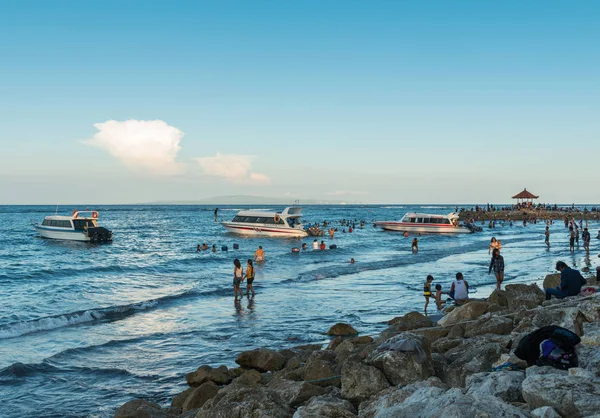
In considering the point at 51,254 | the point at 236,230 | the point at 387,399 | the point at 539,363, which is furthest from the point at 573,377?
the point at 236,230

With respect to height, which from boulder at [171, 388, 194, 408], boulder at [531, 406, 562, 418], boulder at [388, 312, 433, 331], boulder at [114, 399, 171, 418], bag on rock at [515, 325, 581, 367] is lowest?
boulder at [171, 388, 194, 408]

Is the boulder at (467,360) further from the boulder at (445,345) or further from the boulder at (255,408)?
the boulder at (255,408)

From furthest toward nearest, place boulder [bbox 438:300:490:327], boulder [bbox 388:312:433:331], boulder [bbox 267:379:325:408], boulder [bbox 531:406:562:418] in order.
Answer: boulder [bbox 388:312:433:331] < boulder [bbox 438:300:490:327] < boulder [bbox 267:379:325:408] < boulder [bbox 531:406:562:418]

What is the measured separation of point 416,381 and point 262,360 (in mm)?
4695

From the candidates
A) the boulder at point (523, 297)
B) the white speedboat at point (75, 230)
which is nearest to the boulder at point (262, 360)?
the boulder at point (523, 297)

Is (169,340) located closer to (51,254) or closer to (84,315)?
(84,315)

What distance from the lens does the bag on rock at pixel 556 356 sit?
23.0 feet

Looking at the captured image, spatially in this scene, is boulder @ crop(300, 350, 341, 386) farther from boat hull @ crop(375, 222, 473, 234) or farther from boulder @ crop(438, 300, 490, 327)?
boat hull @ crop(375, 222, 473, 234)

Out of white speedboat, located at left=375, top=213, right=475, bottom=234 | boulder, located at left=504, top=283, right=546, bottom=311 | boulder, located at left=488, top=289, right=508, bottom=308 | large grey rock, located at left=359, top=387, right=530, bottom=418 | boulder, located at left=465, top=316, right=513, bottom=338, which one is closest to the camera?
large grey rock, located at left=359, top=387, right=530, bottom=418

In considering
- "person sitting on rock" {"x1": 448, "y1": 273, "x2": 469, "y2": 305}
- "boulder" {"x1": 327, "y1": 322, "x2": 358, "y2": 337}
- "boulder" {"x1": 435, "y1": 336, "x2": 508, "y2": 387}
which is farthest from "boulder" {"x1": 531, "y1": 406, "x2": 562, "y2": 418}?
"person sitting on rock" {"x1": 448, "y1": 273, "x2": 469, "y2": 305}

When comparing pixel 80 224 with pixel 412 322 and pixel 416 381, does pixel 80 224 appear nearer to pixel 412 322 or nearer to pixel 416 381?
A: pixel 412 322

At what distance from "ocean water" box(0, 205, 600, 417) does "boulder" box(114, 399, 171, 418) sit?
1212 mm

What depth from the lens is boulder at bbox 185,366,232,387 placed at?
11.0 m

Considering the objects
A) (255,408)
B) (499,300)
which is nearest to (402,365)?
(255,408)
